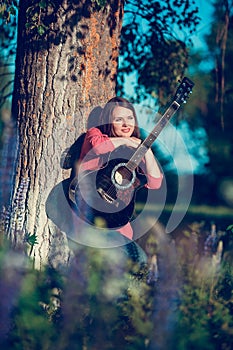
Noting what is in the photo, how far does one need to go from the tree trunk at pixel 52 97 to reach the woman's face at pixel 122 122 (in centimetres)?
36

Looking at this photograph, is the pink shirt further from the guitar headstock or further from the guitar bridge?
the guitar headstock

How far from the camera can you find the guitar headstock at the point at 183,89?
16.8 feet

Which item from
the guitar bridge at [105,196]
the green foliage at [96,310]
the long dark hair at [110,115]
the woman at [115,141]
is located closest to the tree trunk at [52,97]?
the long dark hair at [110,115]

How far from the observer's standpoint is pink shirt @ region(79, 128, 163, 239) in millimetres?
5074

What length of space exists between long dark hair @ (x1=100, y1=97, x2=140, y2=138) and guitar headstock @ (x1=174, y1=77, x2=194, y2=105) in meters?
0.39

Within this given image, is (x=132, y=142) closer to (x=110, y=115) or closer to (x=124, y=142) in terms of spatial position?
(x=124, y=142)

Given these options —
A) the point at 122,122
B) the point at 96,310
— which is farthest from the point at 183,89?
the point at 96,310

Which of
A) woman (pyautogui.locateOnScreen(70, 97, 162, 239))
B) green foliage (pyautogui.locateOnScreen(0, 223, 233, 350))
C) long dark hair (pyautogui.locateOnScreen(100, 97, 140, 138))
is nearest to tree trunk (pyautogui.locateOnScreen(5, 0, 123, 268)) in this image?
long dark hair (pyautogui.locateOnScreen(100, 97, 140, 138))

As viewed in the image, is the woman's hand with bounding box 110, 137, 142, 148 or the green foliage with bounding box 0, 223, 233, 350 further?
the woman's hand with bounding box 110, 137, 142, 148

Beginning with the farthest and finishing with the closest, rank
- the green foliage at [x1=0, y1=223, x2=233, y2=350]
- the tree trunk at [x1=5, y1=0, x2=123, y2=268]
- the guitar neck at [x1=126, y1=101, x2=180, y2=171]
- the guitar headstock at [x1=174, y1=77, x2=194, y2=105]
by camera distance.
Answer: the tree trunk at [x1=5, y1=0, x2=123, y2=268] < the guitar headstock at [x1=174, y1=77, x2=194, y2=105] < the guitar neck at [x1=126, y1=101, x2=180, y2=171] < the green foliage at [x1=0, y1=223, x2=233, y2=350]

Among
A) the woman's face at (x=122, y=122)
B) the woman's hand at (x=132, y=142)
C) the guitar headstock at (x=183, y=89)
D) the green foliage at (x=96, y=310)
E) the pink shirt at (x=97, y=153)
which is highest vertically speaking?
the guitar headstock at (x=183, y=89)

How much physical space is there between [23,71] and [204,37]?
Result: 15101 mm

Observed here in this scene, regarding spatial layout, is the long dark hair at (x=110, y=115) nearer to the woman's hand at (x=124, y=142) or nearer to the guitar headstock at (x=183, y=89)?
the woman's hand at (x=124, y=142)

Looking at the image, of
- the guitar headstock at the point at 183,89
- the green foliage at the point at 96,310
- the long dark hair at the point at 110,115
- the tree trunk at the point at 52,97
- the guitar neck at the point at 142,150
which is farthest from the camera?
the tree trunk at the point at 52,97
